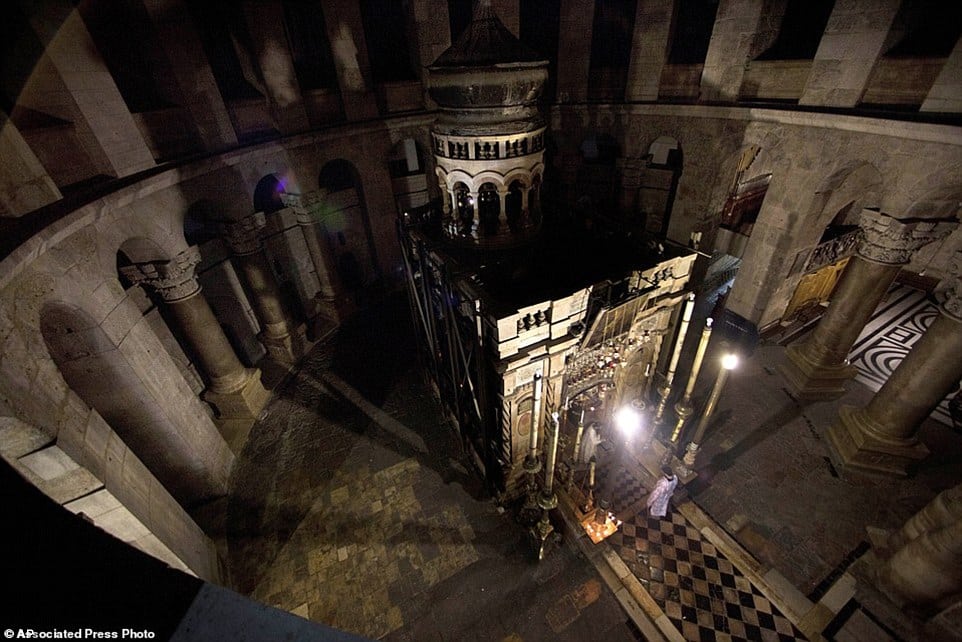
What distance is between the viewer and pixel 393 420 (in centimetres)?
1254

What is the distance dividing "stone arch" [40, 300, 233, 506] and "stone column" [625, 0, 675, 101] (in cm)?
1654

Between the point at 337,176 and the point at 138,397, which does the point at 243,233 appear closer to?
the point at 138,397

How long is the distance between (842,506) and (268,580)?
44.8 feet

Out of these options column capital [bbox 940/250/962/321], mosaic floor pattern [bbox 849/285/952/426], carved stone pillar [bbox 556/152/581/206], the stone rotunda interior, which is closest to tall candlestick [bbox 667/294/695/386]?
the stone rotunda interior

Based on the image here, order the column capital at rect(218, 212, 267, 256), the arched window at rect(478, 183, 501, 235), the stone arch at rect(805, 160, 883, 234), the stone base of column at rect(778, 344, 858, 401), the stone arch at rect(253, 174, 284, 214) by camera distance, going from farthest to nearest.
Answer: the stone arch at rect(253, 174, 284, 214)
the stone base of column at rect(778, 344, 858, 401)
the column capital at rect(218, 212, 267, 256)
the stone arch at rect(805, 160, 883, 234)
the arched window at rect(478, 183, 501, 235)

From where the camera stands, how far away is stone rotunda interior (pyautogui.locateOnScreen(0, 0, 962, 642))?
7.45 metres

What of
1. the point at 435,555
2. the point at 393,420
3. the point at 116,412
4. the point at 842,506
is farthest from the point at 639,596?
the point at 116,412

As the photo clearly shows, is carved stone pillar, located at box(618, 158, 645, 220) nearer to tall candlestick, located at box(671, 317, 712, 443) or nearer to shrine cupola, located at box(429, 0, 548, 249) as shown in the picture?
shrine cupola, located at box(429, 0, 548, 249)

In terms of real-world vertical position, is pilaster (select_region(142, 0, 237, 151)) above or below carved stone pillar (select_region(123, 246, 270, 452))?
above

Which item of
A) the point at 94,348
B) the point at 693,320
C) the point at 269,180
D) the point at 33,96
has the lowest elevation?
the point at 693,320

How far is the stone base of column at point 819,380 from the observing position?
39.4 feet

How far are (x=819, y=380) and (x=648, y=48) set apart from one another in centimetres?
1213

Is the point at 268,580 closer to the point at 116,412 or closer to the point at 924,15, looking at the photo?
the point at 116,412

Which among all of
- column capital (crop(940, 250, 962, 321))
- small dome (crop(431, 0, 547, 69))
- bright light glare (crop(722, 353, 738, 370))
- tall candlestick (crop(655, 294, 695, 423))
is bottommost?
tall candlestick (crop(655, 294, 695, 423))
